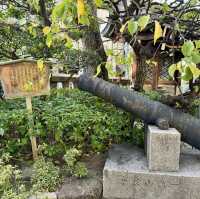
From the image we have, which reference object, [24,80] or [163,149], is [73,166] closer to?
[163,149]

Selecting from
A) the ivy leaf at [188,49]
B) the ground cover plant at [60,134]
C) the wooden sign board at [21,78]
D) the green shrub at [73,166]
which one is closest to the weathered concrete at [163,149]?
the ground cover plant at [60,134]

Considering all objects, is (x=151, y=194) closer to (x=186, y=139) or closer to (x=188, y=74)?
(x=186, y=139)

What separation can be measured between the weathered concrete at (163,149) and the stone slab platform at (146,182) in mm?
83

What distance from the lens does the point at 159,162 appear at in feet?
9.48

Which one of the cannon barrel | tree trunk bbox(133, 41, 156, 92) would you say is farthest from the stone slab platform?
tree trunk bbox(133, 41, 156, 92)

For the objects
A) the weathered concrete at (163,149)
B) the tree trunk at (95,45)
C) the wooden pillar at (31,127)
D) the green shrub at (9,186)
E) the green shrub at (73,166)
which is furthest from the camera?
the tree trunk at (95,45)

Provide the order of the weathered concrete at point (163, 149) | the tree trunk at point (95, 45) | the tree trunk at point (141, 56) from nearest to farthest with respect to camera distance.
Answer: the weathered concrete at point (163, 149)
the tree trunk at point (95, 45)
the tree trunk at point (141, 56)

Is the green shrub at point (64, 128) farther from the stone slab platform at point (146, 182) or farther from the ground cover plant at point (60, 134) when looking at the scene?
the stone slab platform at point (146, 182)

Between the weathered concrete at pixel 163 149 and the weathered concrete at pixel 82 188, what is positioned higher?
the weathered concrete at pixel 163 149

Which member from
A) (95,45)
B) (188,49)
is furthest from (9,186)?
(95,45)

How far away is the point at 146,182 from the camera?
2.90m

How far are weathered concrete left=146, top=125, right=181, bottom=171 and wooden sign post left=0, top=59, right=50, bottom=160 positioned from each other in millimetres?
1398

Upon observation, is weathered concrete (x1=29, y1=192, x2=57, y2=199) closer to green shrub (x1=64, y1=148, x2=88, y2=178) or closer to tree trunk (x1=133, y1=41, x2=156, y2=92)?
green shrub (x1=64, y1=148, x2=88, y2=178)

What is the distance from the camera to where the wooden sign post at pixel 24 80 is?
123 inches
